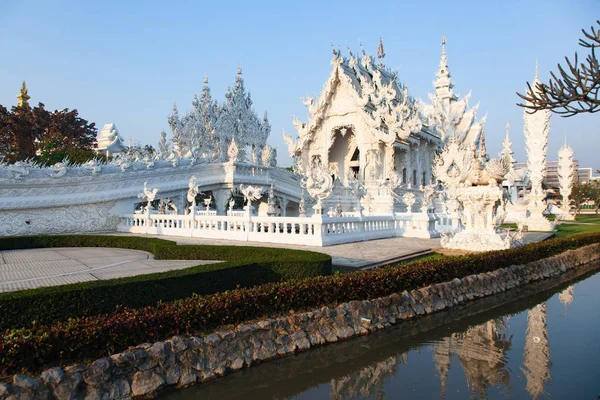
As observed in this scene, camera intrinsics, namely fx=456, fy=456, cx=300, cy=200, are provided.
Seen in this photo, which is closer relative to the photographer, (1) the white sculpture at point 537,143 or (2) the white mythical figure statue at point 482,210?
(2) the white mythical figure statue at point 482,210

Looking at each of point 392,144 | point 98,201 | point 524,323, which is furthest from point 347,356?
point 392,144

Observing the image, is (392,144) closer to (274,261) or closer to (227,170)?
(227,170)

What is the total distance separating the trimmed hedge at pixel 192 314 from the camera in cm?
434

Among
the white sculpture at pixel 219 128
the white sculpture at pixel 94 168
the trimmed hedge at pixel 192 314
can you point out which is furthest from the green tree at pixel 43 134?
the trimmed hedge at pixel 192 314

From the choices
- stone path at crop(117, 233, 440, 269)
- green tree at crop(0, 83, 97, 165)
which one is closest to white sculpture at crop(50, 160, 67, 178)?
stone path at crop(117, 233, 440, 269)

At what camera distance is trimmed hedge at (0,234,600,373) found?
434 cm

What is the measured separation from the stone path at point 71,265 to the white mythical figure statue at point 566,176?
36.0 m

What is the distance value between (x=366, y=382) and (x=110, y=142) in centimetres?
3990

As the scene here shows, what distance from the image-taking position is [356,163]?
109 feet

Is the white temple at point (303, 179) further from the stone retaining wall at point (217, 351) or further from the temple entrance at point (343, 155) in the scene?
the stone retaining wall at point (217, 351)

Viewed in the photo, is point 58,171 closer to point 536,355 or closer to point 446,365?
point 446,365

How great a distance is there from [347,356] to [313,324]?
629mm

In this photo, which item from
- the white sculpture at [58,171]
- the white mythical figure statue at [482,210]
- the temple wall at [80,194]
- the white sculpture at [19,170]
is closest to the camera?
the white mythical figure statue at [482,210]

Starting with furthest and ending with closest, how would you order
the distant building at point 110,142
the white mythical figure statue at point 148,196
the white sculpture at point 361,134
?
the distant building at point 110,142
the white sculpture at point 361,134
the white mythical figure statue at point 148,196
